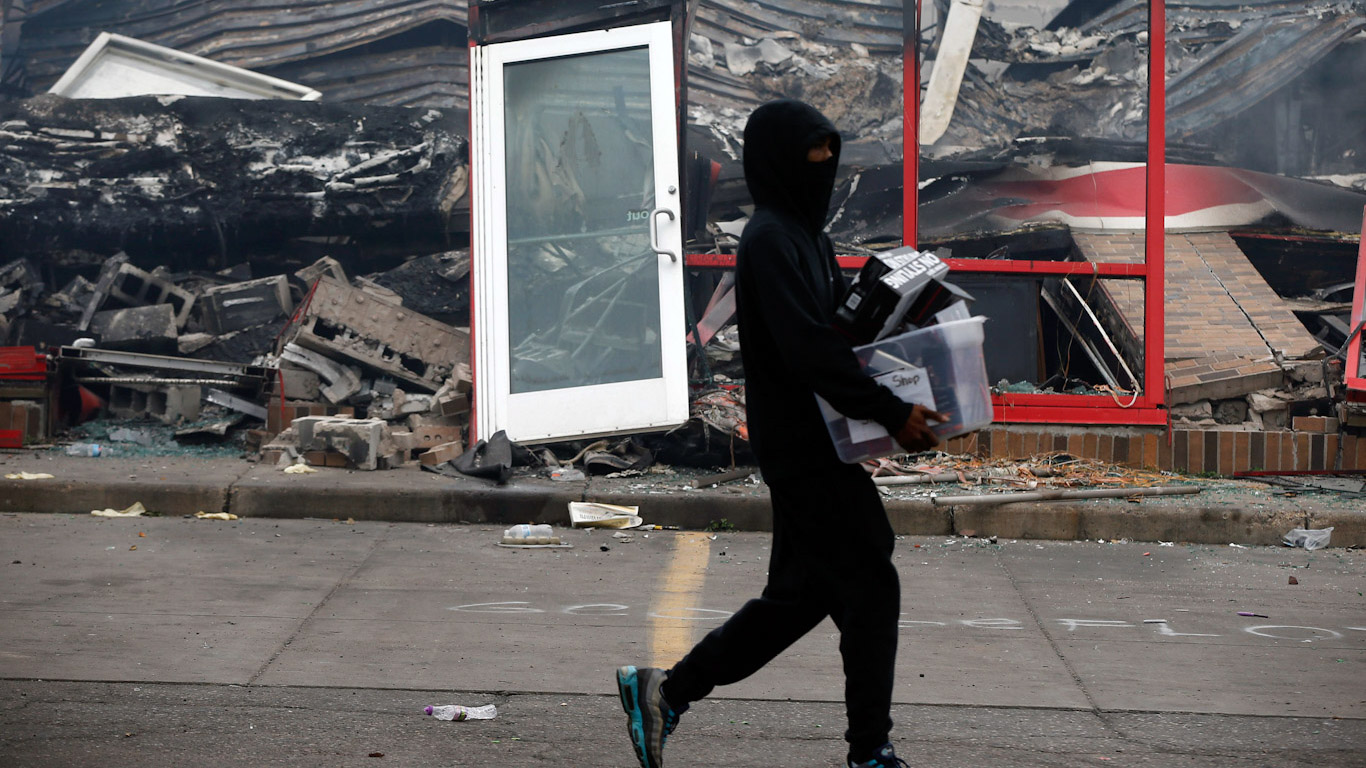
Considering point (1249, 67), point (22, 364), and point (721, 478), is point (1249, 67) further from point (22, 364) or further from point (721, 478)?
point (22, 364)

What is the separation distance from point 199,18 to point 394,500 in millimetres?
6188

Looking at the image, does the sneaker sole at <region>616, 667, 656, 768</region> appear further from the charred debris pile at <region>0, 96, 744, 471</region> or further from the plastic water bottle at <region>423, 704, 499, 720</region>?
the charred debris pile at <region>0, 96, 744, 471</region>

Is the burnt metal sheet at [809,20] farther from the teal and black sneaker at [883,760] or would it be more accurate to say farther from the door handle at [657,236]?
the teal and black sneaker at [883,760]

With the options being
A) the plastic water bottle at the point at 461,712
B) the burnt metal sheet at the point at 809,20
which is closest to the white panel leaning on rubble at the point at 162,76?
the burnt metal sheet at the point at 809,20

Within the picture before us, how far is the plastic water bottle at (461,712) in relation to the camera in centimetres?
339

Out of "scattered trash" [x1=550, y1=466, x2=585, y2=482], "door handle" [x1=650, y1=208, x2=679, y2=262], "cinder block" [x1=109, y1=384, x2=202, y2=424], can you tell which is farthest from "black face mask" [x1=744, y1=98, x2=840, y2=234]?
"cinder block" [x1=109, y1=384, x2=202, y2=424]

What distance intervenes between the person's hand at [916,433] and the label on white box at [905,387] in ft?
0.19

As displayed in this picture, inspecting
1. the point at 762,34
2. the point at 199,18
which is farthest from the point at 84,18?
the point at 762,34

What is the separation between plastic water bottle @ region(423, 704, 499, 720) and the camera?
339cm

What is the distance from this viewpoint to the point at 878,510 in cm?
271

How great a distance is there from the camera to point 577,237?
729 cm

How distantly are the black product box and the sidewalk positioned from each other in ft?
11.8

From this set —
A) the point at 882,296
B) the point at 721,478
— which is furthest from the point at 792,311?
the point at 721,478

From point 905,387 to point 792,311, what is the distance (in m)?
0.31
